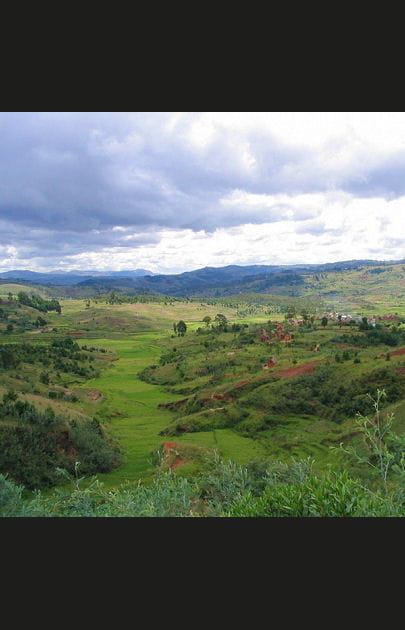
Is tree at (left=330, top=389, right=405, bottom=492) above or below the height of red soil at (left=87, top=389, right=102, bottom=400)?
above

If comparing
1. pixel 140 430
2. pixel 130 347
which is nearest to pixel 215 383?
pixel 140 430

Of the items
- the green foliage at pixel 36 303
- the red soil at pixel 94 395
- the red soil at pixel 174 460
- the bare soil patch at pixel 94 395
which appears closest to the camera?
the red soil at pixel 174 460

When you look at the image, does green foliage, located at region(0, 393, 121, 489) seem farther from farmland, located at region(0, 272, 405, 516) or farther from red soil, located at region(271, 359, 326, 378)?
red soil, located at region(271, 359, 326, 378)

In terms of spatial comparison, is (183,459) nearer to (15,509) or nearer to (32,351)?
(15,509)

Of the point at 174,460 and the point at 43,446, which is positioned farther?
the point at 43,446

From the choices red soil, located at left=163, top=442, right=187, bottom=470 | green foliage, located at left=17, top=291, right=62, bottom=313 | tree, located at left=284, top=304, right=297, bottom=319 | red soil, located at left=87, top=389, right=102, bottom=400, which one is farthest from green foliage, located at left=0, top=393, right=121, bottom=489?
green foliage, located at left=17, top=291, right=62, bottom=313

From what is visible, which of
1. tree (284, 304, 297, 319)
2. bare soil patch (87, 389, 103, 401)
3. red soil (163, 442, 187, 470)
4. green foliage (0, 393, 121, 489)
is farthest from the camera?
tree (284, 304, 297, 319)

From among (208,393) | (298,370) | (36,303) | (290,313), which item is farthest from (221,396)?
(36,303)

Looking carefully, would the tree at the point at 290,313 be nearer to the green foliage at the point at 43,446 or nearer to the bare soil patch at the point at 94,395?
the bare soil patch at the point at 94,395

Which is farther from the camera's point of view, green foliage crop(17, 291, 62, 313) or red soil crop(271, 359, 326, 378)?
green foliage crop(17, 291, 62, 313)

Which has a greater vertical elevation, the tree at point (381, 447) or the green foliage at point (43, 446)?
the tree at point (381, 447)

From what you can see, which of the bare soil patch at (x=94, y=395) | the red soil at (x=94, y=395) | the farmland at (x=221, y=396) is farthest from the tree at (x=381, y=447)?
the red soil at (x=94, y=395)

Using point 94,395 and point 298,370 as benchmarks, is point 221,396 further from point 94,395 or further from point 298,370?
point 94,395

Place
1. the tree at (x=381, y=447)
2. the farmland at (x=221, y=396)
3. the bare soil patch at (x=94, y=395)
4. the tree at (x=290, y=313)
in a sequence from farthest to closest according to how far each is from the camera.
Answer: the tree at (x=290, y=313) → the bare soil patch at (x=94, y=395) → the farmland at (x=221, y=396) → the tree at (x=381, y=447)
